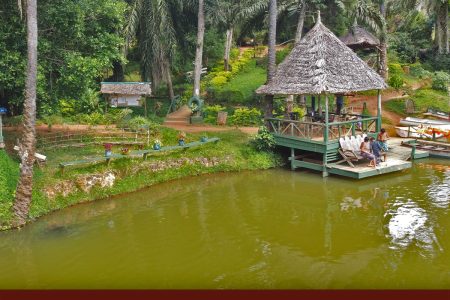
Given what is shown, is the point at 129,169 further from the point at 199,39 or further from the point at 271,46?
the point at 199,39

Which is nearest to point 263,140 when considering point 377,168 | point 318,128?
point 318,128

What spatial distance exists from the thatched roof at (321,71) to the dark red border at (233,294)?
11.1 m

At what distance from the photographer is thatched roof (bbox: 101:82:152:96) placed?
2817 centimetres

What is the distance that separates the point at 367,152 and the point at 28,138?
1369 cm

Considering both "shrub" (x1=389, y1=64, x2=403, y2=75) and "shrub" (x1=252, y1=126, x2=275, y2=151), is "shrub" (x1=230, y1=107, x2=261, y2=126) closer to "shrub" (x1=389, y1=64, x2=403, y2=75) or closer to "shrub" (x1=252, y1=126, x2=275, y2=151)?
"shrub" (x1=252, y1=126, x2=275, y2=151)

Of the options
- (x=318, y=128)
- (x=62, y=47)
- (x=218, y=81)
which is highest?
(x=62, y=47)

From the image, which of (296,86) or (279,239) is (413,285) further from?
(296,86)

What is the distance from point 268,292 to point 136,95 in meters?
19.7

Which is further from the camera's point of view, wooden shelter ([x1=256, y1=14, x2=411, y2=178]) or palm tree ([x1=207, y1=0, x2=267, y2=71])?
palm tree ([x1=207, y1=0, x2=267, y2=71])

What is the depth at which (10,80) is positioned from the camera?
18.0 meters

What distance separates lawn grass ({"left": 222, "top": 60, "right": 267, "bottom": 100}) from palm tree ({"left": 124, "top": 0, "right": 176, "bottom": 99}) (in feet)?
18.6

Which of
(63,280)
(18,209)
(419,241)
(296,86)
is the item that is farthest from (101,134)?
(419,241)

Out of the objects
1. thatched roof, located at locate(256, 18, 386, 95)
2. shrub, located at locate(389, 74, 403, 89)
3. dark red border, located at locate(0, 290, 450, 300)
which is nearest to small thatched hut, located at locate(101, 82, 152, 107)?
thatched roof, located at locate(256, 18, 386, 95)

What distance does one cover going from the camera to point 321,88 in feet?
67.3
